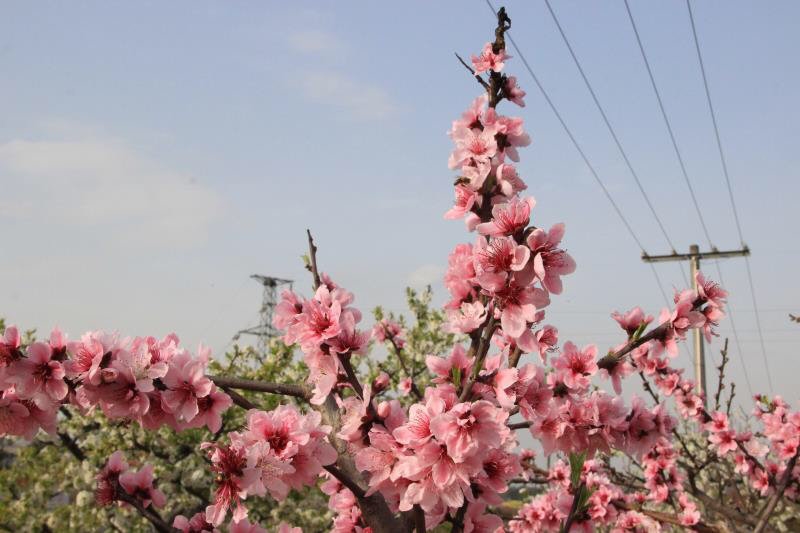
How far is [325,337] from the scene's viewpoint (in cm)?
225

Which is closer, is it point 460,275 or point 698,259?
point 460,275

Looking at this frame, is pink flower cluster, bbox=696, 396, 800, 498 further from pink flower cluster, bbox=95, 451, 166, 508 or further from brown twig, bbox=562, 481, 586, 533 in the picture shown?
pink flower cluster, bbox=95, 451, 166, 508

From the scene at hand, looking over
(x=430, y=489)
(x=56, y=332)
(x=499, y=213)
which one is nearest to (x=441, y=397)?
(x=430, y=489)

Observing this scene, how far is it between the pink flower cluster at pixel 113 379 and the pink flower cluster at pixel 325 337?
322 millimetres

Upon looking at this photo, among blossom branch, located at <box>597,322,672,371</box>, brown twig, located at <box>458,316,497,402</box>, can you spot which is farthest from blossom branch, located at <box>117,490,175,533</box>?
blossom branch, located at <box>597,322,672,371</box>

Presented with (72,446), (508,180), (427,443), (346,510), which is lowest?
(72,446)

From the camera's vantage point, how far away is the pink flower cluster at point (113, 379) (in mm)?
2205

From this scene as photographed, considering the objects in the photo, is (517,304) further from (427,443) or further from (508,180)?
(508,180)

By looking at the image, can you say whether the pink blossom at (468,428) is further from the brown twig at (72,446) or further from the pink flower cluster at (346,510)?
the brown twig at (72,446)

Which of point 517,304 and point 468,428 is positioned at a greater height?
point 517,304

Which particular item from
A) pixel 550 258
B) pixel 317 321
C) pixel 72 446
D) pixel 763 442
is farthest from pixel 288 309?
pixel 72 446

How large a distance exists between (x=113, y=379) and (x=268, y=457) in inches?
23.4

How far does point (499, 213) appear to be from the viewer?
2.23 metres

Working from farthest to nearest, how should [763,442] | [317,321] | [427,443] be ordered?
1. [763,442]
2. [317,321]
3. [427,443]
